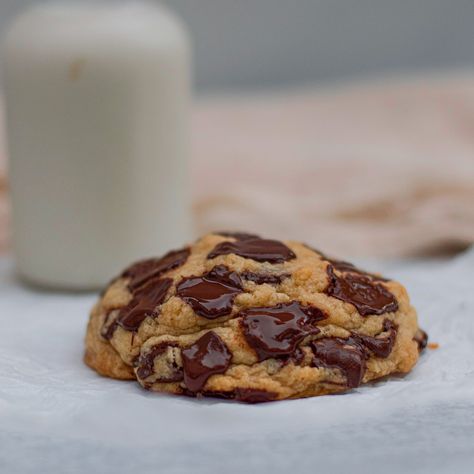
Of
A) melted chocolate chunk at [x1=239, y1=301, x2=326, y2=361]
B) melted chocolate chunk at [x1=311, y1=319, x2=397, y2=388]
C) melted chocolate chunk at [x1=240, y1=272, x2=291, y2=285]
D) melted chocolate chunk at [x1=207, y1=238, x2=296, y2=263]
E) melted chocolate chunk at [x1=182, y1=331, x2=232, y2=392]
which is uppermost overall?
melted chocolate chunk at [x1=207, y1=238, x2=296, y2=263]

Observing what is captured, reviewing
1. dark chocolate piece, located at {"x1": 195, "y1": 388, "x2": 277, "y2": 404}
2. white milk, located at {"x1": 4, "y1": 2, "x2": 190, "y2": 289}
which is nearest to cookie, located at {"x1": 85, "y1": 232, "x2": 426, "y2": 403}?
dark chocolate piece, located at {"x1": 195, "y1": 388, "x2": 277, "y2": 404}

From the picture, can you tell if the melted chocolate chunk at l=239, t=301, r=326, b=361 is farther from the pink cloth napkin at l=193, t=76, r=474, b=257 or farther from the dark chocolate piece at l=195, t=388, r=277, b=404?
the pink cloth napkin at l=193, t=76, r=474, b=257

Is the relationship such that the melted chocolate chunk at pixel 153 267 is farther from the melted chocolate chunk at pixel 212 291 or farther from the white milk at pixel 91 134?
the white milk at pixel 91 134

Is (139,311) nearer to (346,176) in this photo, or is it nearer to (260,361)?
(260,361)

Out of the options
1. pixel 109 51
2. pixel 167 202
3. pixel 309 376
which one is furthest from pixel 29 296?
pixel 309 376

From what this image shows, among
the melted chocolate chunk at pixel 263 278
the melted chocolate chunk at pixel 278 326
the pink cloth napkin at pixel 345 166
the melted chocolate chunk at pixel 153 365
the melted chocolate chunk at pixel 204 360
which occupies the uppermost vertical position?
the melted chocolate chunk at pixel 263 278

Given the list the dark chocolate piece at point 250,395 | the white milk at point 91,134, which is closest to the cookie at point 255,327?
the dark chocolate piece at point 250,395
